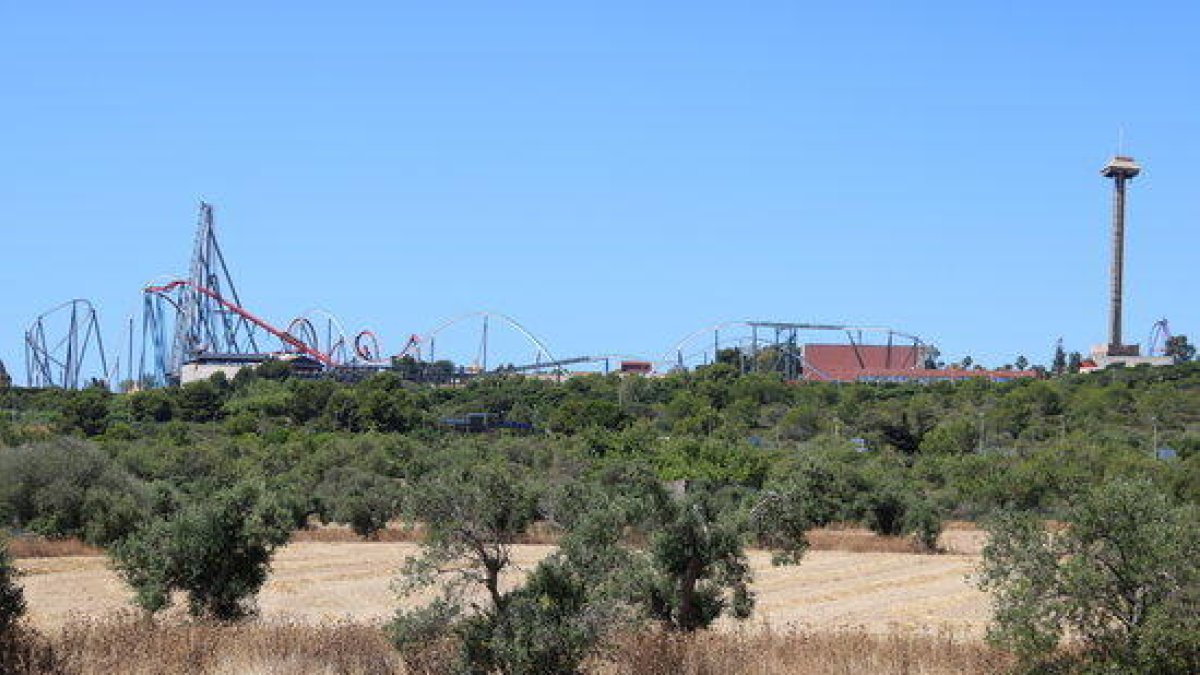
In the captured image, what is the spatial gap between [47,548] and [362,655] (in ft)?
104

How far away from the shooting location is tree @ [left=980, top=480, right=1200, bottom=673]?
16781mm

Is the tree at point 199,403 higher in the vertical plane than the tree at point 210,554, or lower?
higher

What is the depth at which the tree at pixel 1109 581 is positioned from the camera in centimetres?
1678

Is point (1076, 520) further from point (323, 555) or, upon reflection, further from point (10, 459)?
point (10, 459)

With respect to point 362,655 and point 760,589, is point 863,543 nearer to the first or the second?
point 760,589

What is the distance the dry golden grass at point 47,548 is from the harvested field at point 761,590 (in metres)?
1.39

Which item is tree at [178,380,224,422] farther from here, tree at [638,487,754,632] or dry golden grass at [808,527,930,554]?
tree at [638,487,754,632]

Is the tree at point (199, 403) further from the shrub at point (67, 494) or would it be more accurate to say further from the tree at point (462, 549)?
the tree at point (462, 549)

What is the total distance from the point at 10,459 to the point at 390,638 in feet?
130

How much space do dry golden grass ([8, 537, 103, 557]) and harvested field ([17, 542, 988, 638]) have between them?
139 cm

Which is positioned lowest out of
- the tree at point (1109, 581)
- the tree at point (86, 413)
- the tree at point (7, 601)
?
the tree at point (7, 601)

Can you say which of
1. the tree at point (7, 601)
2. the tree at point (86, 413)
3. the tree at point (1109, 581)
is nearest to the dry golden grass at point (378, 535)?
the tree at point (7, 601)

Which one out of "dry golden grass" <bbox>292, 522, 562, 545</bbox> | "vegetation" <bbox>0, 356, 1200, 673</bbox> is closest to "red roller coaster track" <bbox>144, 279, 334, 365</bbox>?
"vegetation" <bbox>0, 356, 1200, 673</bbox>

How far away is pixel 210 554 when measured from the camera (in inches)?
939
